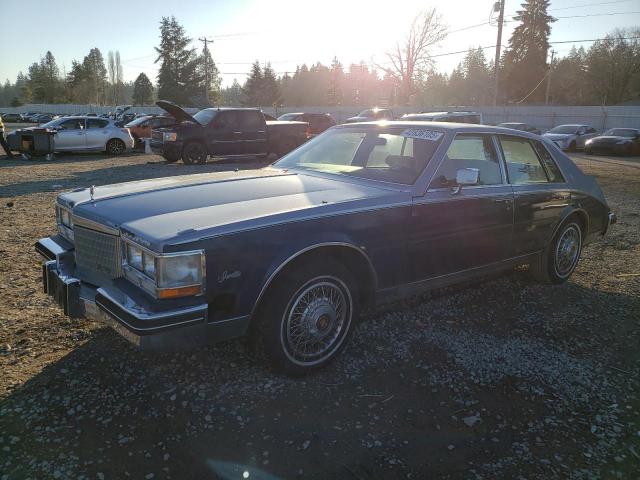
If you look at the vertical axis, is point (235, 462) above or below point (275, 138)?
below

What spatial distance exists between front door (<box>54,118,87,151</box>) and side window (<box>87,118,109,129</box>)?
11.1 inches

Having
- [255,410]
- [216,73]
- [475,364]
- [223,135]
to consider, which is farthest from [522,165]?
[216,73]

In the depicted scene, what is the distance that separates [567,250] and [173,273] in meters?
4.20

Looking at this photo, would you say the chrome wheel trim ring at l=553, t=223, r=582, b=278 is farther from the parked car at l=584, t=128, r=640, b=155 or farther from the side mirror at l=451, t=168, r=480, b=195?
→ the parked car at l=584, t=128, r=640, b=155

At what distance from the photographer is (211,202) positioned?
3.18 meters

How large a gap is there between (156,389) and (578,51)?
87444 mm

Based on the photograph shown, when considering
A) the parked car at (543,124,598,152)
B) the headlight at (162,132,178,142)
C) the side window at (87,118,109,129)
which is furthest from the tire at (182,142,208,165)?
the parked car at (543,124,598,152)

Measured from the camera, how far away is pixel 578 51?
74250 millimetres

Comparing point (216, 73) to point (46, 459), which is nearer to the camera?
point (46, 459)

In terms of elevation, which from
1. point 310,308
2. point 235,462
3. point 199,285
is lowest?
point 235,462

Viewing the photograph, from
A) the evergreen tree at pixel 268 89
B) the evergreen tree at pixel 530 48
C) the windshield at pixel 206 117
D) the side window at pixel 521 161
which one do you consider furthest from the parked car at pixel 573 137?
the evergreen tree at pixel 268 89

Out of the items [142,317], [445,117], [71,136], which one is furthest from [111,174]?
[142,317]

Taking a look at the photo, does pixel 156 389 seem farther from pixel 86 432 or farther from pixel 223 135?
pixel 223 135

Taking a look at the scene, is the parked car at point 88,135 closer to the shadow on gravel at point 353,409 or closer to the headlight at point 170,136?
the headlight at point 170,136
